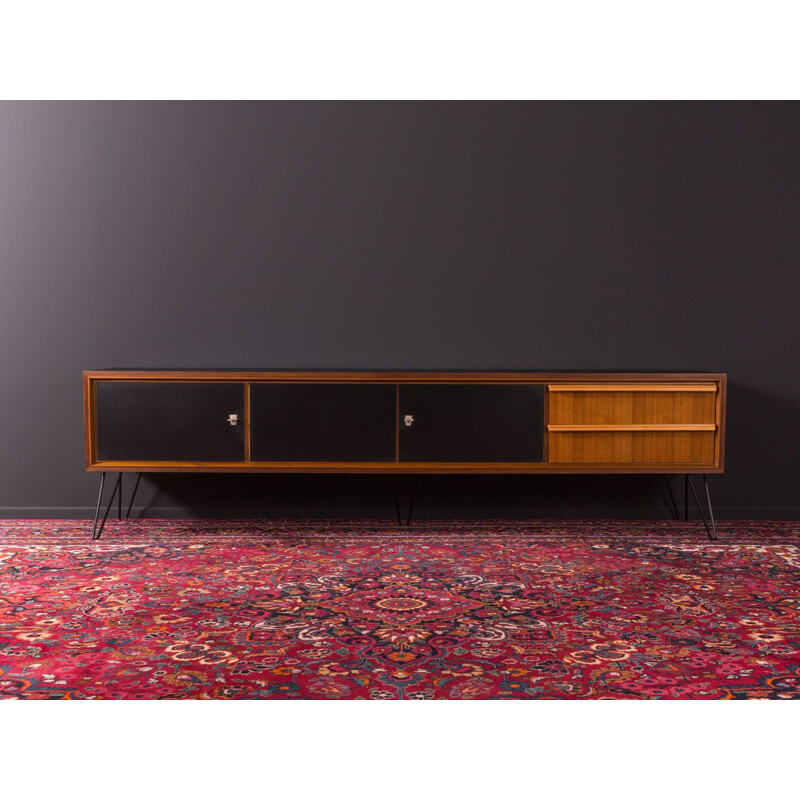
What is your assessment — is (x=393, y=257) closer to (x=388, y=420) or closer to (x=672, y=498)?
(x=388, y=420)

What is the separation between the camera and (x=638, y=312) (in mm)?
4742

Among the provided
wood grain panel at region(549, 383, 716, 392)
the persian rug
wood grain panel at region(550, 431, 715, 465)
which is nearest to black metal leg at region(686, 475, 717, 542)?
the persian rug

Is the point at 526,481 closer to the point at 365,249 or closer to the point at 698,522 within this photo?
the point at 698,522

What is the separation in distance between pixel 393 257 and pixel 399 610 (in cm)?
222

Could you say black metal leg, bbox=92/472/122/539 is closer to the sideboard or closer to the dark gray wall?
the dark gray wall

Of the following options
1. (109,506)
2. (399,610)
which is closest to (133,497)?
(109,506)

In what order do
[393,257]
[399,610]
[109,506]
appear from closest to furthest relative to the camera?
[399,610], [109,506], [393,257]

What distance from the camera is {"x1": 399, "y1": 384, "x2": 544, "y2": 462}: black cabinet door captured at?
424 centimetres

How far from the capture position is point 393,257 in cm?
474

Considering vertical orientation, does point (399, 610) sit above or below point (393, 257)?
below

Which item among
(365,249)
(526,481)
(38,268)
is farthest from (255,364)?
(526,481)

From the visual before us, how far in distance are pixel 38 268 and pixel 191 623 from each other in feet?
8.59

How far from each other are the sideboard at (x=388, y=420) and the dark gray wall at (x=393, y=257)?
21.0 inches

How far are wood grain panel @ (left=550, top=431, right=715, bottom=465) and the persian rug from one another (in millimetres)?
412
